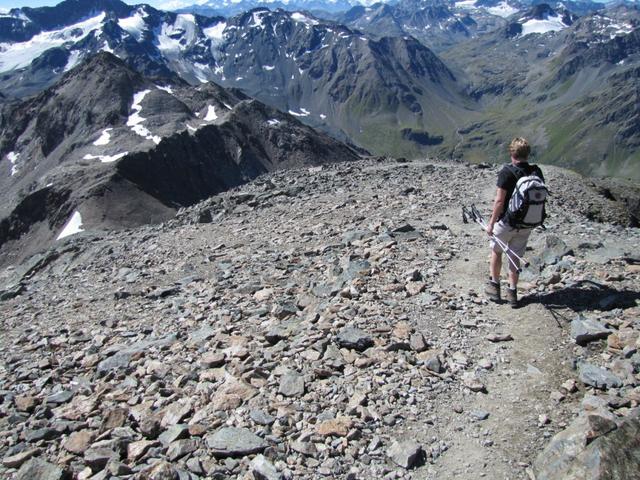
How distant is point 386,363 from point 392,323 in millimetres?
1720

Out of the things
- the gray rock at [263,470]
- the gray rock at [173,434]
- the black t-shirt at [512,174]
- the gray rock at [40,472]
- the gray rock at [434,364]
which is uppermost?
the black t-shirt at [512,174]

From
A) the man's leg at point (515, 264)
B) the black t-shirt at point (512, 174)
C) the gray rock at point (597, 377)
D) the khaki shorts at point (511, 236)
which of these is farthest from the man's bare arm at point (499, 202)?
the gray rock at point (597, 377)

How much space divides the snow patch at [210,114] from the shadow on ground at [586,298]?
15530 centimetres

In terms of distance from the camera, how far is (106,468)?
27.8 feet

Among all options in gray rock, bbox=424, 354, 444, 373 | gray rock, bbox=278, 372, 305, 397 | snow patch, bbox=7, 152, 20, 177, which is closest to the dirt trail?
gray rock, bbox=424, 354, 444, 373

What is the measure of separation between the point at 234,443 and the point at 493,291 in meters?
7.08

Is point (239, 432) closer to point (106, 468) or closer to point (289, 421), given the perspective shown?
point (289, 421)

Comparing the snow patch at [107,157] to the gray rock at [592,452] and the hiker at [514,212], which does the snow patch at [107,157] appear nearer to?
the hiker at [514,212]

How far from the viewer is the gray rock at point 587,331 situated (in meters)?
10.4

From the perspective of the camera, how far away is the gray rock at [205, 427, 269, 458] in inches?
336

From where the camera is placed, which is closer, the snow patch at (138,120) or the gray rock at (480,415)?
the gray rock at (480,415)

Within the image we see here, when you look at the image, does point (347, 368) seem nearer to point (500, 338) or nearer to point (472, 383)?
point (472, 383)

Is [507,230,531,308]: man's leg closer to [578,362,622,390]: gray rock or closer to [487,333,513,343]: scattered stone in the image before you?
[487,333,513,343]: scattered stone

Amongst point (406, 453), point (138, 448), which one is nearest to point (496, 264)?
point (406, 453)
